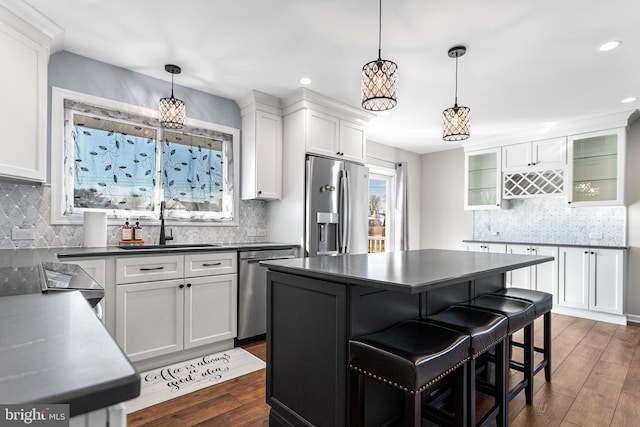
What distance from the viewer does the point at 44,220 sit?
2.75 meters

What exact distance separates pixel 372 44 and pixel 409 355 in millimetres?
2330

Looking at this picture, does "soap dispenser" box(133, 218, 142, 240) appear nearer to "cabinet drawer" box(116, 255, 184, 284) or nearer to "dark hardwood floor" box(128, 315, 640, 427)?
"cabinet drawer" box(116, 255, 184, 284)

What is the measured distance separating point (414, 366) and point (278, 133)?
10.4ft

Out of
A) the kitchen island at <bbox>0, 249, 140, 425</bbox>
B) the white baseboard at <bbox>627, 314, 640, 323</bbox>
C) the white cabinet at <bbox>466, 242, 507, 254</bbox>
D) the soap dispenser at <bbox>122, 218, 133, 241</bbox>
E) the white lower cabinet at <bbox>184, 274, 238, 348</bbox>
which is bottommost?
the white baseboard at <bbox>627, 314, 640, 323</bbox>

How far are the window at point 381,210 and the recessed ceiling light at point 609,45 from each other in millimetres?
3433

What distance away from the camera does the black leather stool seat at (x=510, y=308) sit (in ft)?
6.49

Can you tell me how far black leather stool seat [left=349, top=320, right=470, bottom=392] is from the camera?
134 cm

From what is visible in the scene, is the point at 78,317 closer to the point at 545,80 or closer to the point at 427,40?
the point at 427,40

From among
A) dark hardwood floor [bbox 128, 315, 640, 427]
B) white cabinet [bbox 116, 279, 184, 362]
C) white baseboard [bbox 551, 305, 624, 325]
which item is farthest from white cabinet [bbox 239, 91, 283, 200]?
white baseboard [bbox 551, 305, 624, 325]

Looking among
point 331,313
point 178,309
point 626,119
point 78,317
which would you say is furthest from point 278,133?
point 626,119

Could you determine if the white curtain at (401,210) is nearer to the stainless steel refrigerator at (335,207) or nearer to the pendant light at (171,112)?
the stainless steel refrigerator at (335,207)

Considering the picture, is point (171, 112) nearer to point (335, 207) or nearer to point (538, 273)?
point (335, 207)

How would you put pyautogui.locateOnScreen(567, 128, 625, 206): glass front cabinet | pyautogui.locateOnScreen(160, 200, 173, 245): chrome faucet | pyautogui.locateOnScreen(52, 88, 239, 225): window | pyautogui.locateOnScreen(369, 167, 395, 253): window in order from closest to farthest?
pyautogui.locateOnScreen(52, 88, 239, 225): window, pyautogui.locateOnScreen(160, 200, 173, 245): chrome faucet, pyautogui.locateOnScreen(567, 128, 625, 206): glass front cabinet, pyautogui.locateOnScreen(369, 167, 395, 253): window

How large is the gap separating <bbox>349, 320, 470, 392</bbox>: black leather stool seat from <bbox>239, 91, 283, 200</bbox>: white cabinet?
2513mm
